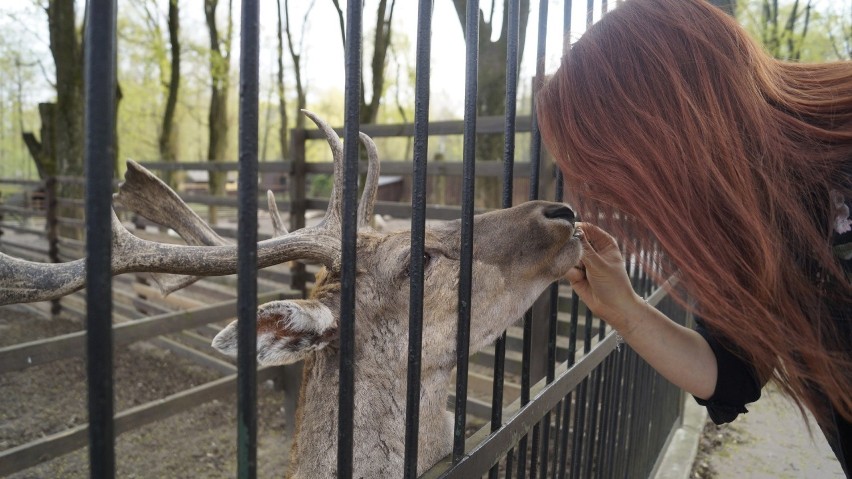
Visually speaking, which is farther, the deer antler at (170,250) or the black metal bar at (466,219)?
the black metal bar at (466,219)

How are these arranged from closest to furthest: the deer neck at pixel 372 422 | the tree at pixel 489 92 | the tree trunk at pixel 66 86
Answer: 1. the deer neck at pixel 372 422
2. the tree at pixel 489 92
3. the tree trunk at pixel 66 86

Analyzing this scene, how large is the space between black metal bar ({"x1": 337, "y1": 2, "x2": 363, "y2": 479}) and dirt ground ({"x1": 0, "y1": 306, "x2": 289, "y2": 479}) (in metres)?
4.24

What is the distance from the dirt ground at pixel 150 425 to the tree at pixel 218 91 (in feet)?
16.6

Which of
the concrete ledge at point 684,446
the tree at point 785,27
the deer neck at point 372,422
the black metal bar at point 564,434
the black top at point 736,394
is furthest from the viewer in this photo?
the tree at point 785,27

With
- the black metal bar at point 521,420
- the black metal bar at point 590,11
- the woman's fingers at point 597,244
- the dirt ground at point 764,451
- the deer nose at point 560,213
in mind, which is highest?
the black metal bar at point 590,11

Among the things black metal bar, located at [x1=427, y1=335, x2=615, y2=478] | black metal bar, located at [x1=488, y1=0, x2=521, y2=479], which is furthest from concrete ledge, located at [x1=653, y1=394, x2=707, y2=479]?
black metal bar, located at [x1=488, y1=0, x2=521, y2=479]

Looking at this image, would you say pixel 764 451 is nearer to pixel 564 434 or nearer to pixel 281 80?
pixel 564 434

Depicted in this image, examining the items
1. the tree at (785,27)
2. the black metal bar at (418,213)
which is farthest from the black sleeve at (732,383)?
the tree at (785,27)

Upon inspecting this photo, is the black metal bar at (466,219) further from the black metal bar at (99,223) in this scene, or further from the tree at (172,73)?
the tree at (172,73)

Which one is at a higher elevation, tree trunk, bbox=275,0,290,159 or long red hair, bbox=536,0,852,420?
tree trunk, bbox=275,0,290,159

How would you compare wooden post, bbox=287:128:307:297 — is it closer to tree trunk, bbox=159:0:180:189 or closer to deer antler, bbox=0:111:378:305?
deer antler, bbox=0:111:378:305

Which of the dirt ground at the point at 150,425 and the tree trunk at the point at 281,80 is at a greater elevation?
the tree trunk at the point at 281,80

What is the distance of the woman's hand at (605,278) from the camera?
2.09 metres

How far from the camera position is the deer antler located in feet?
3.61
